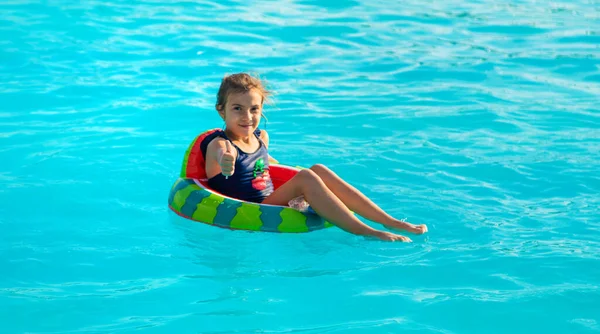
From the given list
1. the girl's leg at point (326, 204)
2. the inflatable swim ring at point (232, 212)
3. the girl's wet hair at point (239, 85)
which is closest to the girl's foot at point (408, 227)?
the girl's leg at point (326, 204)

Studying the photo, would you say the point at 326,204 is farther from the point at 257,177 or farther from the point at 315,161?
the point at 315,161

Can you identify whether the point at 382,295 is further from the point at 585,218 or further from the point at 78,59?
the point at 78,59

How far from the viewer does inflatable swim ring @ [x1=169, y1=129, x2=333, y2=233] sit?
586 centimetres

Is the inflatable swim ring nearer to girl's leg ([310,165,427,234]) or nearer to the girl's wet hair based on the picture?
girl's leg ([310,165,427,234])

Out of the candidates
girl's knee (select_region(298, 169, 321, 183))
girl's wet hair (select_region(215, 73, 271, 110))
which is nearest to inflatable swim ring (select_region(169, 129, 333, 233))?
girl's knee (select_region(298, 169, 321, 183))

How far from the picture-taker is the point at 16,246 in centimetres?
582

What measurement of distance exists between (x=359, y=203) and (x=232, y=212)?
0.88m

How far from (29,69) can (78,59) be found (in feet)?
2.03

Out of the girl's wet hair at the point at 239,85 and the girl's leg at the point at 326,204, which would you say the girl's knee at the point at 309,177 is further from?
the girl's wet hair at the point at 239,85

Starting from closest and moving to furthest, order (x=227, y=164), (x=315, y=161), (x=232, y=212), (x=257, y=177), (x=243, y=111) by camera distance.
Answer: (x=227, y=164), (x=232, y=212), (x=243, y=111), (x=257, y=177), (x=315, y=161)

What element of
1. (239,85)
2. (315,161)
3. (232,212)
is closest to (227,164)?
(232,212)

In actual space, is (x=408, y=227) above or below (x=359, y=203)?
below

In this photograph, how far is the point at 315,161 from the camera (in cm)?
762

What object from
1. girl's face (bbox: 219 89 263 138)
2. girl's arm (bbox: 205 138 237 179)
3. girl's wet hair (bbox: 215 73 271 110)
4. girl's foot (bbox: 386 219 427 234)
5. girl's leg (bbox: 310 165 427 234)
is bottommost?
girl's foot (bbox: 386 219 427 234)
